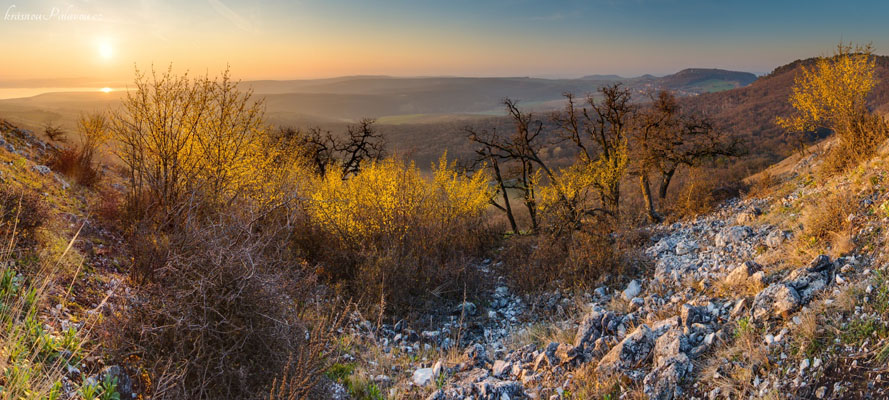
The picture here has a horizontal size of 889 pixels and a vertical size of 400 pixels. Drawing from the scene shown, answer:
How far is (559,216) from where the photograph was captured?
12922mm

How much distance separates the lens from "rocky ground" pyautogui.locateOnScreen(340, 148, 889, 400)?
12.0ft

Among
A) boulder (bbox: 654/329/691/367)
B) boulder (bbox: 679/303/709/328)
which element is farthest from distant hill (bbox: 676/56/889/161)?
boulder (bbox: 654/329/691/367)

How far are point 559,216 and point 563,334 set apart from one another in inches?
283

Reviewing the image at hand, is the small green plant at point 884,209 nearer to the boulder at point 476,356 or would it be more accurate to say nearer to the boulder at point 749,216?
the boulder at point 749,216

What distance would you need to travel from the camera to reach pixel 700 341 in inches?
181

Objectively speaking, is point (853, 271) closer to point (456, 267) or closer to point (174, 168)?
point (456, 267)

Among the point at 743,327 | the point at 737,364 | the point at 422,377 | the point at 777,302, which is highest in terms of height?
the point at 777,302

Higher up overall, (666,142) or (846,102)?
(846,102)

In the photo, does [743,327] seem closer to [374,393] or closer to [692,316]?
[692,316]

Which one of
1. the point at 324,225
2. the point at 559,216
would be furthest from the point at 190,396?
the point at 559,216

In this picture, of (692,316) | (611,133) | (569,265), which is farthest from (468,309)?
(611,133)

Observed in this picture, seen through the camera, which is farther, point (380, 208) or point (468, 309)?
point (380, 208)

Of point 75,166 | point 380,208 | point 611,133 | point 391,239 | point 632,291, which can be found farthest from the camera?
point 611,133

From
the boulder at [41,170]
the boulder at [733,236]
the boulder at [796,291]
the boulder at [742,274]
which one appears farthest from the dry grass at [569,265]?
the boulder at [41,170]
